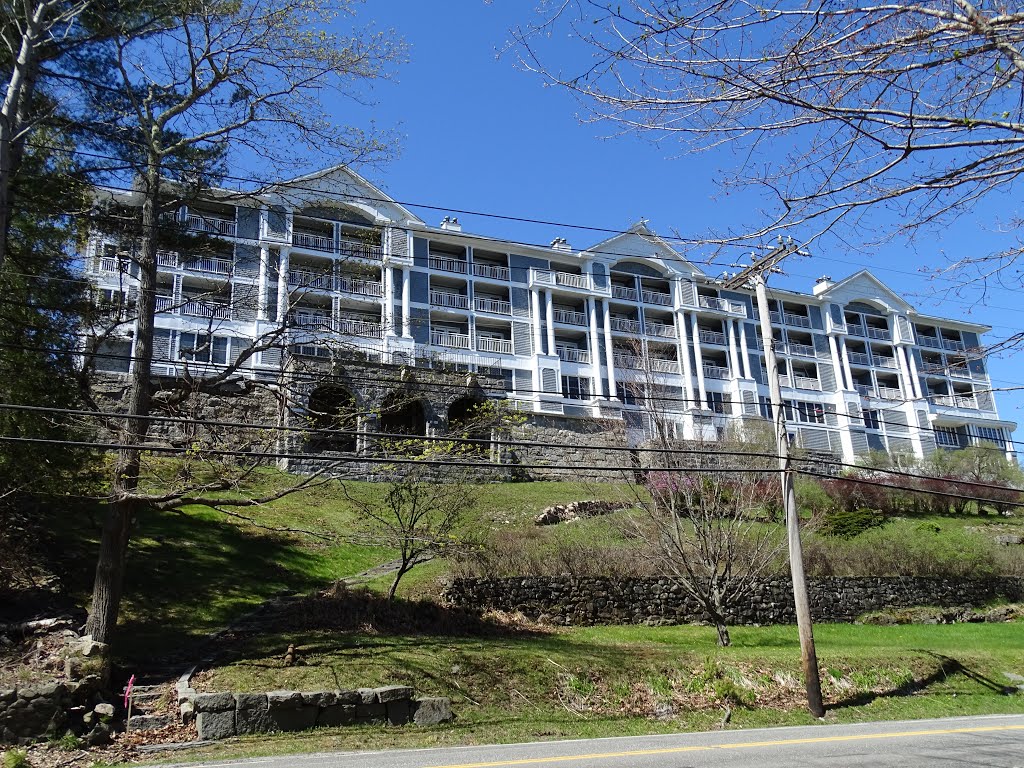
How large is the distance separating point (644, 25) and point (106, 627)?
11824 millimetres

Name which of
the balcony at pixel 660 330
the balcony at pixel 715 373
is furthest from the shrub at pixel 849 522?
the balcony at pixel 660 330

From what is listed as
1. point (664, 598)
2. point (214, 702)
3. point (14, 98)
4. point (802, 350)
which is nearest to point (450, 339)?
point (664, 598)

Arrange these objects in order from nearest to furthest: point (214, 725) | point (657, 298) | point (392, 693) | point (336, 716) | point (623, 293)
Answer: point (214, 725), point (336, 716), point (392, 693), point (623, 293), point (657, 298)

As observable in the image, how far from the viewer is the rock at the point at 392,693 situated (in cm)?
1114

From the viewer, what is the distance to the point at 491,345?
4238 centimetres

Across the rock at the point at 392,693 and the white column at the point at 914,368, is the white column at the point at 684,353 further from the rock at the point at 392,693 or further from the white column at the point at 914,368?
the rock at the point at 392,693

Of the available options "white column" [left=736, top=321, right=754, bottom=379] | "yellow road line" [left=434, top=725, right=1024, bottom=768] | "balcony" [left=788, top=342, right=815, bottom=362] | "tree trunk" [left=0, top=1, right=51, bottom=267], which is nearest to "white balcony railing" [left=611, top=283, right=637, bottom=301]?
"white column" [left=736, top=321, right=754, bottom=379]

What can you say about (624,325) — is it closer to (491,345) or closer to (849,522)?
(491,345)

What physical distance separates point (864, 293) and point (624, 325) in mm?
22153

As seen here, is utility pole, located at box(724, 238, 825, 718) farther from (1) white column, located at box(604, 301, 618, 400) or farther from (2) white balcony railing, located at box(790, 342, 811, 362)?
(2) white balcony railing, located at box(790, 342, 811, 362)

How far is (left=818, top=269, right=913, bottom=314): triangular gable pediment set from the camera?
180 ft

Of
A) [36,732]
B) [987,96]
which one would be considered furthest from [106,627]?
[987,96]

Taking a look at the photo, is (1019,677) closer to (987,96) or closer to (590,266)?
(987,96)

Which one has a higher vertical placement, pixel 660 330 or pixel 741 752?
pixel 660 330
